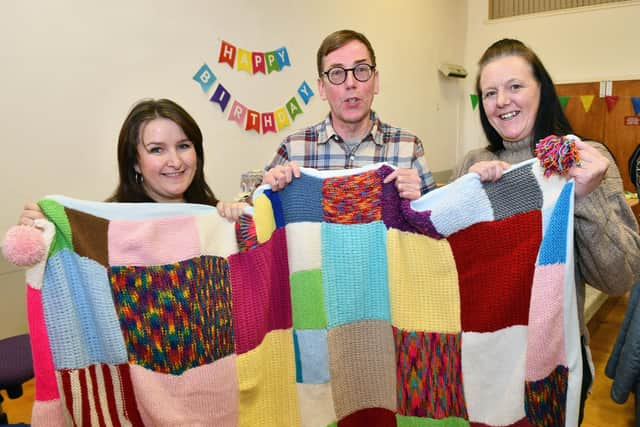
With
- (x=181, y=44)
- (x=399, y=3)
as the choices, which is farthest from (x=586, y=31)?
(x=181, y=44)

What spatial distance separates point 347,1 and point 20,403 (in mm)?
3962

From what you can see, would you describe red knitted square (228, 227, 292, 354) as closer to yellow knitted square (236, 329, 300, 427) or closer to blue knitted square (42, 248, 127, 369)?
yellow knitted square (236, 329, 300, 427)

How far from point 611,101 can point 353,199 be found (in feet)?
17.6

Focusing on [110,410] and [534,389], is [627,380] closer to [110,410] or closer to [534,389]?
[534,389]

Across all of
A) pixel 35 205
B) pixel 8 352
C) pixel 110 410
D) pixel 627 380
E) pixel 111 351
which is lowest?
pixel 627 380

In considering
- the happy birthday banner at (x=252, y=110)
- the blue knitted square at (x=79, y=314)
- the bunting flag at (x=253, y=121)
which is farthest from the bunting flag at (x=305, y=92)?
the blue knitted square at (x=79, y=314)

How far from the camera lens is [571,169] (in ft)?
3.67

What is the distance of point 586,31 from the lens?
5.50m

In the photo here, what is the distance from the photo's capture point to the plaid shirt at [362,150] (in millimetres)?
1771

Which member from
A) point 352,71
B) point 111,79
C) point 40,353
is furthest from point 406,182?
point 111,79

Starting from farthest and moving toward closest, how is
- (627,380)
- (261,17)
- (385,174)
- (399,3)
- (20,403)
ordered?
(399,3)
(261,17)
(20,403)
(627,380)
(385,174)

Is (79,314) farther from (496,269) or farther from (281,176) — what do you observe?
(496,269)

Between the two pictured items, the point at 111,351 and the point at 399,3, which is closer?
the point at 111,351

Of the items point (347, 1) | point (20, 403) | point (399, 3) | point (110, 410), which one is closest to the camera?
point (110, 410)
